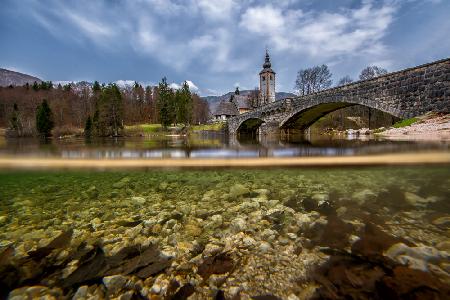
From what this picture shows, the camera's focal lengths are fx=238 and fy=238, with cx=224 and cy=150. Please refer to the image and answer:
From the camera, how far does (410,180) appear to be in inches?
177

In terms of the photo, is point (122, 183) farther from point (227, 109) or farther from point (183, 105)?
point (227, 109)

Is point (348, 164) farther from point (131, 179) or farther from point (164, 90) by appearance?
point (164, 90)

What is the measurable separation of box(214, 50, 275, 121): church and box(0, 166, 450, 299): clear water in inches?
2839

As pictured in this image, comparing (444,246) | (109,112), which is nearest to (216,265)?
(444,246)

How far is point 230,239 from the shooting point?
2385 millimetres

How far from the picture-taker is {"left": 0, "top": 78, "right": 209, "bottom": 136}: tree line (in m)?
51.5

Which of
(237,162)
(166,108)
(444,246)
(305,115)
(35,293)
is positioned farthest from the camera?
(166,108)

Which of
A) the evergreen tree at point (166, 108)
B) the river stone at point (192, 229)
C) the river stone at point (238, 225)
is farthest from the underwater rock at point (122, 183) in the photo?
the evergreen tree at point (166, 108)

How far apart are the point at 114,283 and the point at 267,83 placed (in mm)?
80973

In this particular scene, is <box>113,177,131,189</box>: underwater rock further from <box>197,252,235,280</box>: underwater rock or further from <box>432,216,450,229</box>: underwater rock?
<box>432,216,450,229</box>: underwater rock

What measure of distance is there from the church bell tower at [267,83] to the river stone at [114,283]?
256 feet

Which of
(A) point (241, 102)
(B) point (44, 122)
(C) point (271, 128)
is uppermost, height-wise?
(A) point (241, 102)

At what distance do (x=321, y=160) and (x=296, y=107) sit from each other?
22.6m

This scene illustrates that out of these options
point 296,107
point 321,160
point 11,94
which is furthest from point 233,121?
point 11,94
